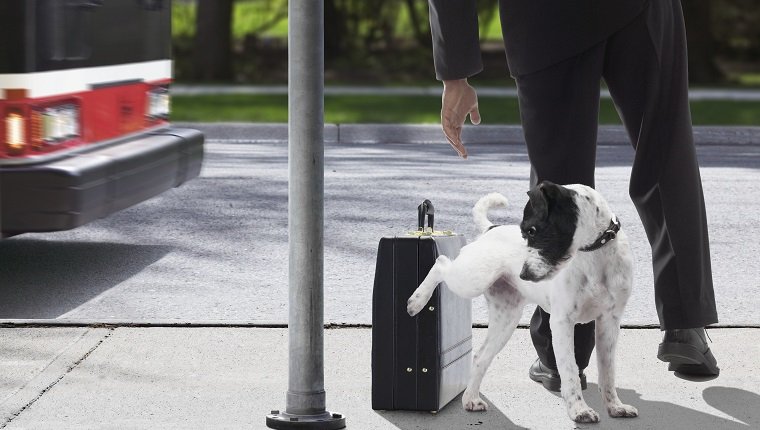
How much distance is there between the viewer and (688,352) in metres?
4.39

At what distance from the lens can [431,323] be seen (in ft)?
13.6

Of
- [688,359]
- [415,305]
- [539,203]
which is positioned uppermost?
[539,203]

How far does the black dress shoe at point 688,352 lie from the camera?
14.4 feet

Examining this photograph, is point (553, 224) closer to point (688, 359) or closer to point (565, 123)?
point (565, 123)

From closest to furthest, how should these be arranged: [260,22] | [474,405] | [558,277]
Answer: [558,277], [474,405], [260,22]

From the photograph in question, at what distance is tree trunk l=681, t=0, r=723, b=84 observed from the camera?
77.5ft

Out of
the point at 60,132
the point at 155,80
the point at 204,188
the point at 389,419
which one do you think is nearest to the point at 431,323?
the point at 389,419

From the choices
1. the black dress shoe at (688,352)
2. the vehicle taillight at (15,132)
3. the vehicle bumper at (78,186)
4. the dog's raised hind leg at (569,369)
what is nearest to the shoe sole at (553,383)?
the black dress shoe at (688,352)

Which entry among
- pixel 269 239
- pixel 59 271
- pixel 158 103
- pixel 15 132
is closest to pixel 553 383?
pixel 15 132

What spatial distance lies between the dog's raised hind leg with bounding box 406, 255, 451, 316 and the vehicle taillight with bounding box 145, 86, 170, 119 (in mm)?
3716

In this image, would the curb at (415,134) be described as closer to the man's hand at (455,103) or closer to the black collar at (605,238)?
the man's hand at (455,103)


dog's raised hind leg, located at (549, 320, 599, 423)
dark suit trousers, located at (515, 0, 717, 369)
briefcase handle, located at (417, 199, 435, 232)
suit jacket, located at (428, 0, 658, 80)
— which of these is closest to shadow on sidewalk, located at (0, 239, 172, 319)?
briefcase handle, located at (417, 199, 435, 232)

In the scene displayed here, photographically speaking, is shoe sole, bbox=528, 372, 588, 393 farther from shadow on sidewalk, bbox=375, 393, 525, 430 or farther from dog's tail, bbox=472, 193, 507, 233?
dog's tail, bbox=472, 193, 507, 233

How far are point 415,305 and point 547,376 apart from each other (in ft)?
2.10
